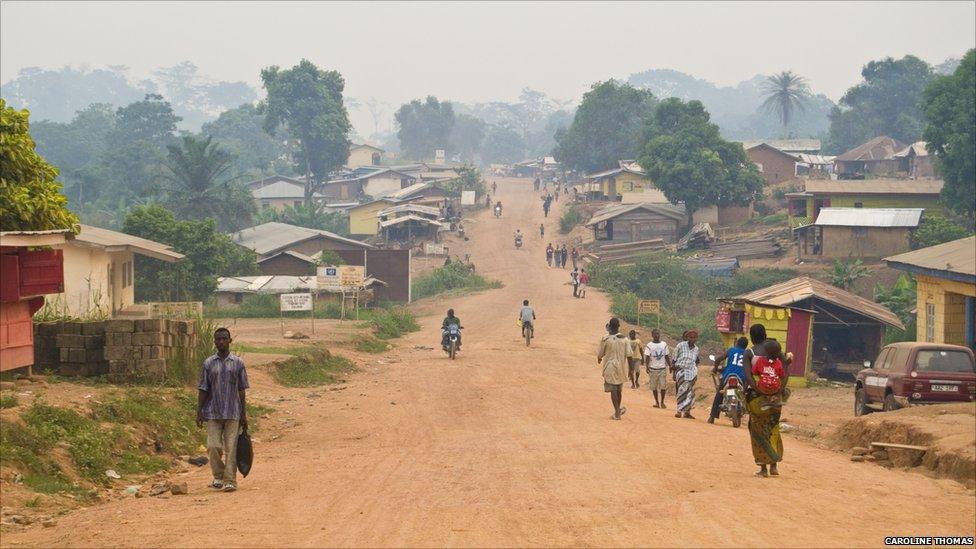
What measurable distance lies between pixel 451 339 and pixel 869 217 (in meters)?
34.2

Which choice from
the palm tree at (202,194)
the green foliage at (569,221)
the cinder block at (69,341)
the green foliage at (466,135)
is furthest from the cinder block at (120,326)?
the green foliage at (466,135)

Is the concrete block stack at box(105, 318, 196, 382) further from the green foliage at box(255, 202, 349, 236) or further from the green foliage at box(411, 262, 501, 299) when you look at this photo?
the green foliage at box(255, 202, 349, 236)

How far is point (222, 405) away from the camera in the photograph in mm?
11602

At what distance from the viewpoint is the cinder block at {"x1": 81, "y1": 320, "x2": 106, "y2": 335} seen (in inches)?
664

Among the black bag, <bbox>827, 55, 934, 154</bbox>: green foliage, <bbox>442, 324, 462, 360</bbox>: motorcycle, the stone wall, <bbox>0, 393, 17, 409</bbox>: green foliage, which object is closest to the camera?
the black bag

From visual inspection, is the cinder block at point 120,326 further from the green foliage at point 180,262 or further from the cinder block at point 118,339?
the green foliage at point 180,262

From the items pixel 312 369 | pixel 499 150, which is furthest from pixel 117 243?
pixel 499 150

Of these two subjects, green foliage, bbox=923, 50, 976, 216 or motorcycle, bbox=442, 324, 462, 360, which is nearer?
motorcycle, bbox=442, 324, 462, 360

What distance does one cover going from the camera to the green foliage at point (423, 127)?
462 feet

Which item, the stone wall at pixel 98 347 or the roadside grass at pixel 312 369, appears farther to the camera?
the roadside grass at pixel 312 369

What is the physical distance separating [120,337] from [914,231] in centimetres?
4709

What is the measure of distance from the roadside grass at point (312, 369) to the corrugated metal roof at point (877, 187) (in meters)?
41.3

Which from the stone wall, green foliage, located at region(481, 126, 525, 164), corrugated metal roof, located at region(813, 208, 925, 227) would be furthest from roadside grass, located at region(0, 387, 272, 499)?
green foliage, located at region(481, 126, 525, 164)

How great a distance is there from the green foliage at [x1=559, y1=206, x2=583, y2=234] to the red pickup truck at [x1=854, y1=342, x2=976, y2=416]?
200ft
